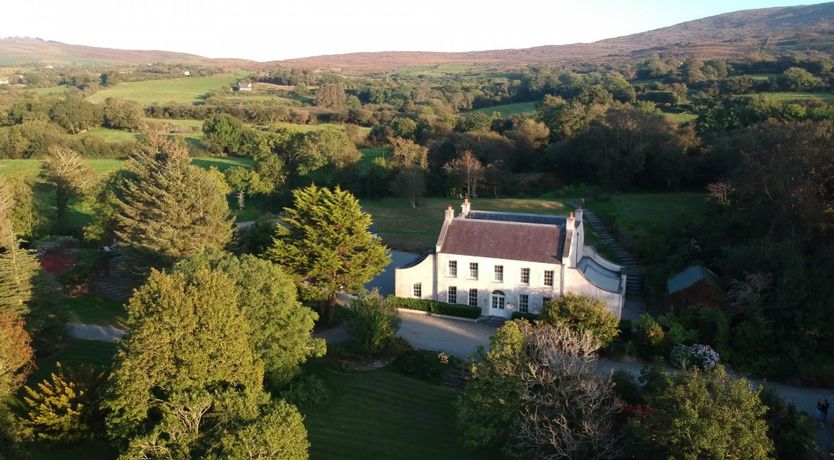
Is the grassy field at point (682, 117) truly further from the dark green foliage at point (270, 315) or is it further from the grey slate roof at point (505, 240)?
the dark green foliage at point (270, 315)

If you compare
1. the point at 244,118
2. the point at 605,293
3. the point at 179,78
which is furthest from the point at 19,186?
the point at 179,78

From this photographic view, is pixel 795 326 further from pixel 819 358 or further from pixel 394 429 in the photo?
pixel 394 429

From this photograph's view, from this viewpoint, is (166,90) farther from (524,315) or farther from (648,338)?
(648,338)

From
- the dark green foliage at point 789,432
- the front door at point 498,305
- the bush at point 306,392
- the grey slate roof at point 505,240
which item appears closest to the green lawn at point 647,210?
the grey slate roof at point 505,240

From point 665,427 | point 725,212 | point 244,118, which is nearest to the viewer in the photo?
point 665,427

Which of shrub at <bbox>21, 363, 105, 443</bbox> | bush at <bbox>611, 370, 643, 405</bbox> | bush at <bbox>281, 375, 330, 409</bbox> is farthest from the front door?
shrub at <bbox>21, 363, 105, 443</bbox>
